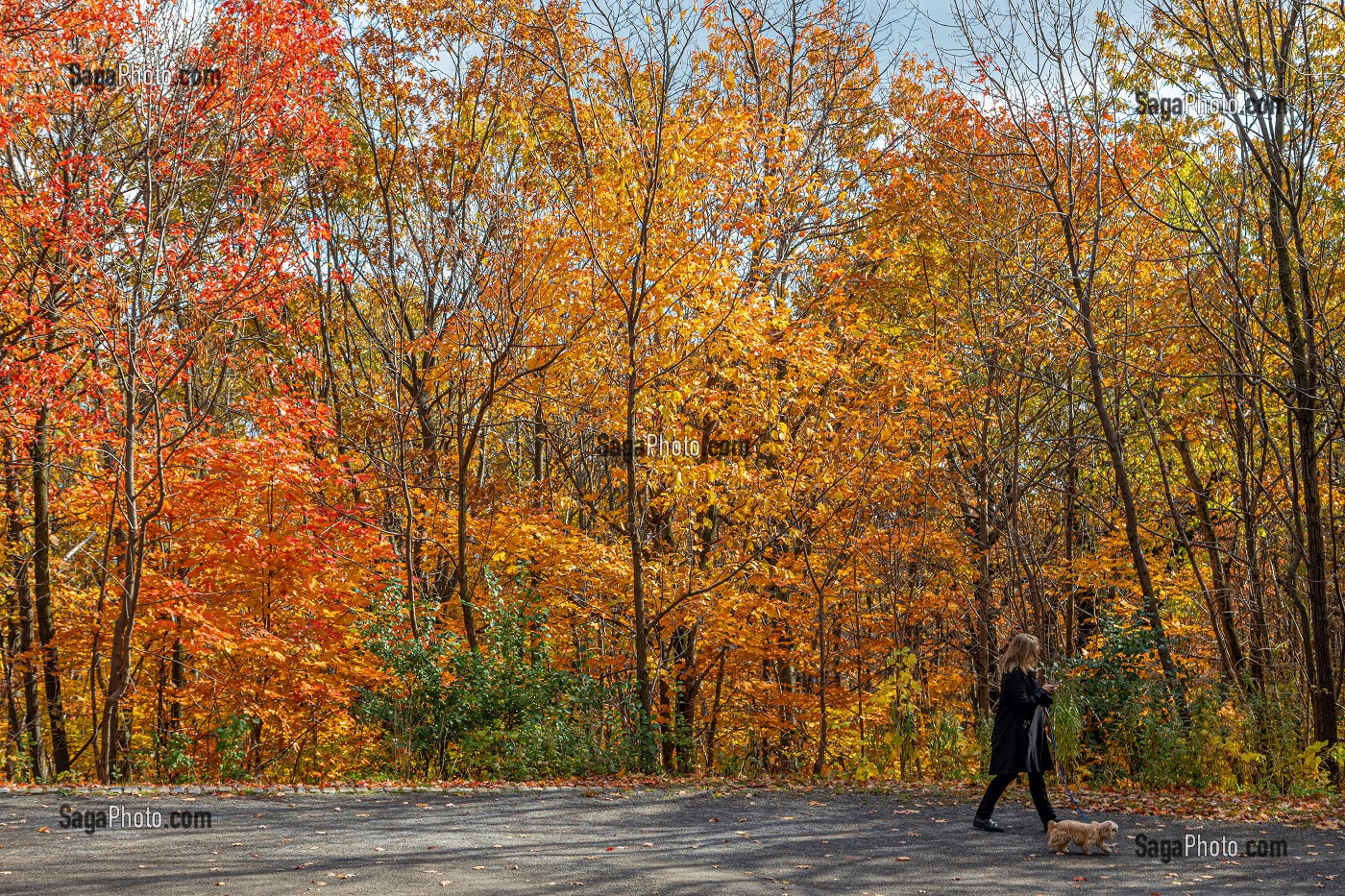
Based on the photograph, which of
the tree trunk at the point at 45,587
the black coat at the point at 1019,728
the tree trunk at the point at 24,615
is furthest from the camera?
the tree trunk at the point at 24,615

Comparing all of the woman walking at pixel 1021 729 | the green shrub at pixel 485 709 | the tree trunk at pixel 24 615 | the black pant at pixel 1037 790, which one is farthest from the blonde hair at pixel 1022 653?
the tree trunk at pixel 24 615

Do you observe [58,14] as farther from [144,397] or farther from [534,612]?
[534,612]

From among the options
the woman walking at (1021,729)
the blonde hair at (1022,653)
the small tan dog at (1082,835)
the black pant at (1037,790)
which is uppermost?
the blonde hair at (1022,653)

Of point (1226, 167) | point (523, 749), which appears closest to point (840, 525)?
point (523, 749)

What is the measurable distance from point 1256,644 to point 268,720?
13.7 m

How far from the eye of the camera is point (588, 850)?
20.6 ft

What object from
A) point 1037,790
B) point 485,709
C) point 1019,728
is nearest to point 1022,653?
point 1019,728

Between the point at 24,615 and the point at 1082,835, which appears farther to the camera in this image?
the point at 24,615

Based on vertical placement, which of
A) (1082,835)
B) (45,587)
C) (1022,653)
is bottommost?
(1082,835)

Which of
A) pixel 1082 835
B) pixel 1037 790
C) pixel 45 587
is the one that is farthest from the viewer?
pixel 45 587

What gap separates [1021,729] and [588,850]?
306 centimetres

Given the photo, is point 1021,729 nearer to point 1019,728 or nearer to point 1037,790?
point 1019,728

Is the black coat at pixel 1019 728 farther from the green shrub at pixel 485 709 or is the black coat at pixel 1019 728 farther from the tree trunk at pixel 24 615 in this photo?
the tree trunk at pixel 24 615

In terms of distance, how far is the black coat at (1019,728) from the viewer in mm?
6703
